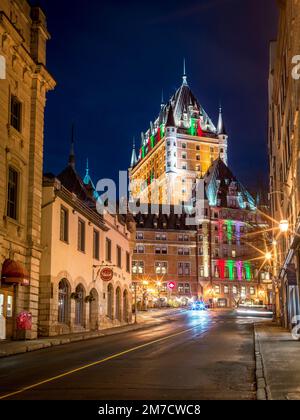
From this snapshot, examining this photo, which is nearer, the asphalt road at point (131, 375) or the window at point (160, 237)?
the asphalt road at point (131, 375)

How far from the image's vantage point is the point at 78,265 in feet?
117

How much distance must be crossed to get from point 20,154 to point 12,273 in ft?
21.6

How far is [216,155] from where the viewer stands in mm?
171000

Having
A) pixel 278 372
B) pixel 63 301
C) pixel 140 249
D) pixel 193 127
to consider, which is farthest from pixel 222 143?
pixel 278 372

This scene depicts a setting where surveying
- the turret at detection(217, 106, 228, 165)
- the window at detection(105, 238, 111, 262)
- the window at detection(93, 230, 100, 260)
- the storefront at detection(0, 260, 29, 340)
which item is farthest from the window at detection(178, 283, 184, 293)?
the storefront at detection(0, 260, 29, 340)

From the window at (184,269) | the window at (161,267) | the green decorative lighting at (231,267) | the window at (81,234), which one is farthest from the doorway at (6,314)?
the green decorative lighting at (231,267)

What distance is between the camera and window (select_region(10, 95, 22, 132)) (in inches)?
1105

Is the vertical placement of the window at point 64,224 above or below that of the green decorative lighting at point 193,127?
below

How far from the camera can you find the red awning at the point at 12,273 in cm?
2503

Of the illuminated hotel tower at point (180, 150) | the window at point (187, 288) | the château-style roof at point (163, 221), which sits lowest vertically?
the window at point (187, 288)

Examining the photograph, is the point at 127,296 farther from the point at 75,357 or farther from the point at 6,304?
the point at 75,357

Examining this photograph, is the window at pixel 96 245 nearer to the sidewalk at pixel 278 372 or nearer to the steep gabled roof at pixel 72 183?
the steep gabled roof at pixel 72 183

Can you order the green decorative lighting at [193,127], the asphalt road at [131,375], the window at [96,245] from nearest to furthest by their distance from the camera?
the asphalt road at [131,375], the window at [96,245], the green decorative lighting at [193,127]

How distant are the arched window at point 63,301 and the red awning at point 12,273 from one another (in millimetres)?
7033
